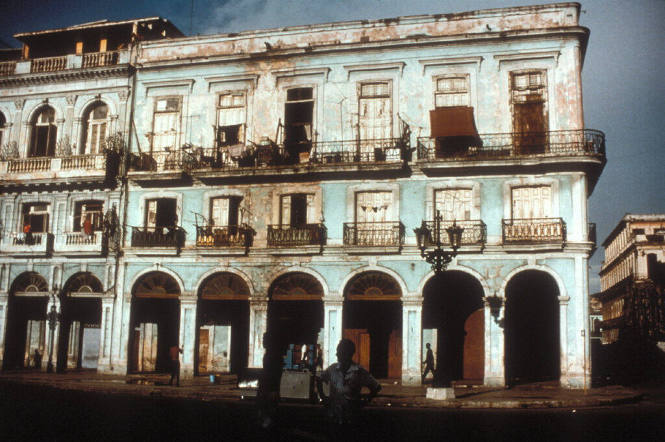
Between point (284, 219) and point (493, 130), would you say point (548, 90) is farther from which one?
point (284, 219)

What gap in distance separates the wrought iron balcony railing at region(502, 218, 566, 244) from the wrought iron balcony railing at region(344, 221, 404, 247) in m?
3.78

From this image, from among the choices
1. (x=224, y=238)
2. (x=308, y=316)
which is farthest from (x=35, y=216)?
(x=308, y=316)

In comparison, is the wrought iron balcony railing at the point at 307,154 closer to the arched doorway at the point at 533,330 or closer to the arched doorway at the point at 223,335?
the arched doorway at the point at 223,335

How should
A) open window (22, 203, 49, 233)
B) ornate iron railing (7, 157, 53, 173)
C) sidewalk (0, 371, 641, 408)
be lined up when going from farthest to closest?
open window (22, 203, 49, 233) → ornate iron railing (7, 157, 53, 173) → sidewalk (0, 371, 641, 408)

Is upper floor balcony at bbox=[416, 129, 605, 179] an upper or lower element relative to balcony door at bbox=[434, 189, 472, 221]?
upper

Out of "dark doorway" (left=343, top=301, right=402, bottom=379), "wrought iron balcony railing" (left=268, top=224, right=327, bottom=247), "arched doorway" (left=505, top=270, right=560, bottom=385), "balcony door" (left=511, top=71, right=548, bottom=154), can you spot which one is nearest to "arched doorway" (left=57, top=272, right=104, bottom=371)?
"wrought iron balcony railing" (left=268, top=224, right=327, bottom=247)

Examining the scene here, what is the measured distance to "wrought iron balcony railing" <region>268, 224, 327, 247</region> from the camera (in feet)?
79.3

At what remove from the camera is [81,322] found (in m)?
27.8

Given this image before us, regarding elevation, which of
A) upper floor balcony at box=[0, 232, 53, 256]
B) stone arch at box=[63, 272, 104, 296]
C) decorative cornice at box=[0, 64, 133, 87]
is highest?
decorative cornice at box=[0, 64, 133, 87]

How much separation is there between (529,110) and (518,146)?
5.12 ft

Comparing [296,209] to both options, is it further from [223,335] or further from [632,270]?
[632,270]

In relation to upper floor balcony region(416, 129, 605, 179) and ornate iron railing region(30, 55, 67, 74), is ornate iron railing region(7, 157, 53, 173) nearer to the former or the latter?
ornate iron railing region(30, 55, 67, 74)

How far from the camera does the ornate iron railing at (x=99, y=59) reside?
91.6 ft

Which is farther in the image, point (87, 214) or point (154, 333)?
point (154, 333)
